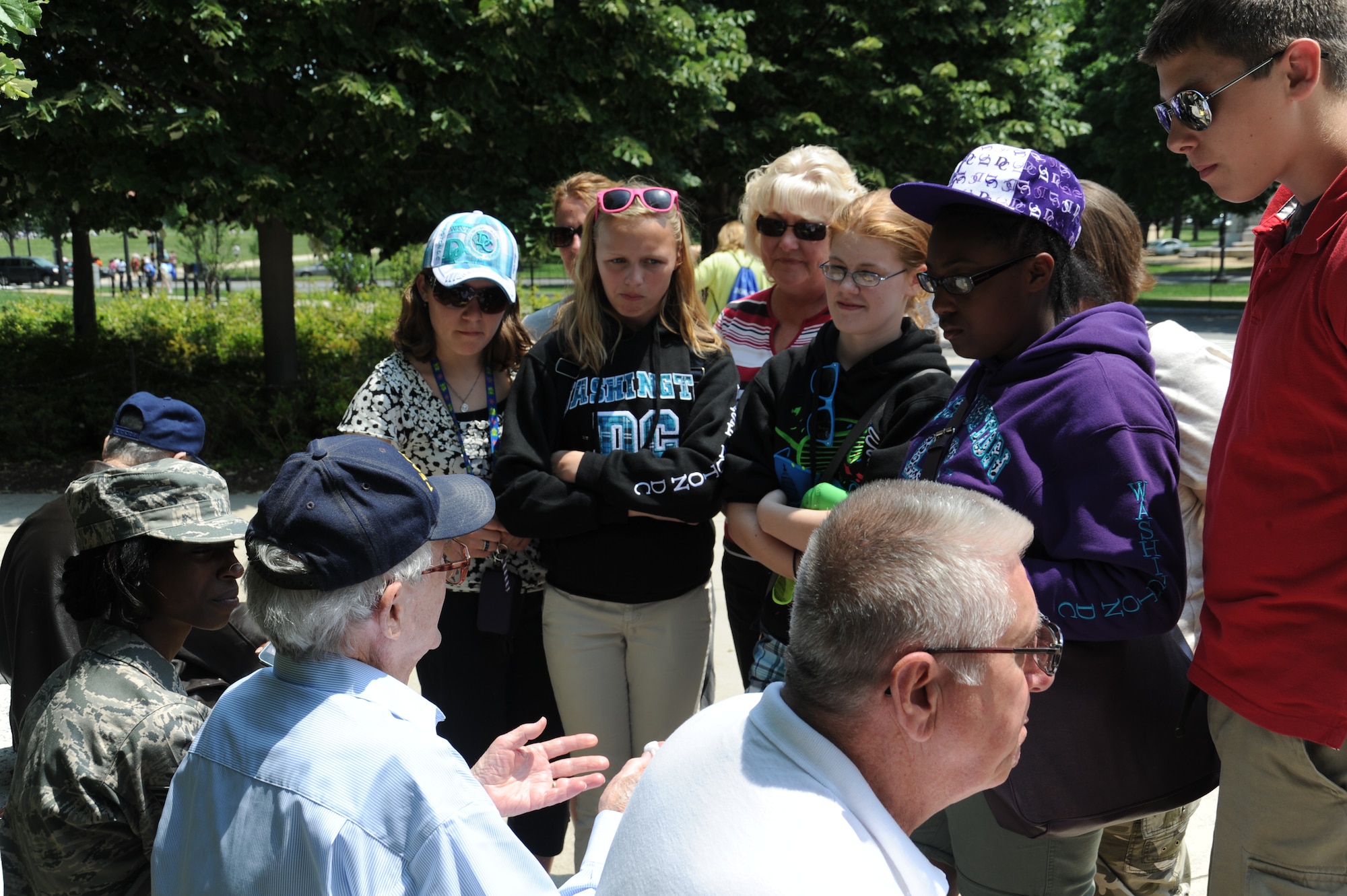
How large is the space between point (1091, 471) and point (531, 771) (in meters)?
1.25

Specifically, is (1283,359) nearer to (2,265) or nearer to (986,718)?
(986,718)

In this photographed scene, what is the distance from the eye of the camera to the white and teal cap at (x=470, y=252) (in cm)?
339

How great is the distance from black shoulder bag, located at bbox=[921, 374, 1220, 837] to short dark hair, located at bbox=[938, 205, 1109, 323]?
0.73 meters

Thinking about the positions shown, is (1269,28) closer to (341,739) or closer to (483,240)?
(341,739)

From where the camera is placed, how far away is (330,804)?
161 centimetres

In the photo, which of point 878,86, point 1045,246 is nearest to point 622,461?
point 1045,246

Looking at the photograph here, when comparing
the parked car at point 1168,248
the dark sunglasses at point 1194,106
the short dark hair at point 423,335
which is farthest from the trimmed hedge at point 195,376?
the parked car at point 1168,248


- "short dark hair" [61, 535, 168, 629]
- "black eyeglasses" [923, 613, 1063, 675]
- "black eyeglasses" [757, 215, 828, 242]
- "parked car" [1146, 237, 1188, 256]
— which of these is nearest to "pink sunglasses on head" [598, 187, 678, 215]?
"black eyeglasses" [757, 215, 828, 242]

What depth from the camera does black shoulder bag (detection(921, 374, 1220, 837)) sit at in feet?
6.51

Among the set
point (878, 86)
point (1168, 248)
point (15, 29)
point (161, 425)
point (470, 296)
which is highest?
point (878, 86)

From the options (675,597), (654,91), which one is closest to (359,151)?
(654,91)

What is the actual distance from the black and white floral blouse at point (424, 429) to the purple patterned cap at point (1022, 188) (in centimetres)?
169

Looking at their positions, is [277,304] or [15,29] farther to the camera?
[277,304]

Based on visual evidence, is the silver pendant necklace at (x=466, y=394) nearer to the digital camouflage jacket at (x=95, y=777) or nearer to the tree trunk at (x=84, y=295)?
the digital camouflage jacket at (x=95, y=777)
